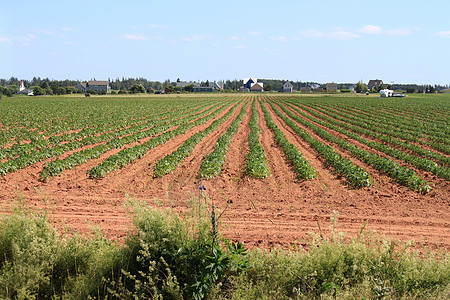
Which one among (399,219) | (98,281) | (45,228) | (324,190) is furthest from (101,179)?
(399,219)

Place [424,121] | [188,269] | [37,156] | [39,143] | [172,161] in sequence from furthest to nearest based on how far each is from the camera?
[424,121]
[39,143]
[37,156]
[172,161]
[188,269]

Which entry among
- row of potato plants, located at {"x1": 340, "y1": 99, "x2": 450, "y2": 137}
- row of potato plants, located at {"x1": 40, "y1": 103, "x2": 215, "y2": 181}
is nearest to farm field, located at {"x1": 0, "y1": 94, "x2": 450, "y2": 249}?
row of potato plants, located at {"x1": 40, "y1": 103, "x2": 215, "y2": 181}

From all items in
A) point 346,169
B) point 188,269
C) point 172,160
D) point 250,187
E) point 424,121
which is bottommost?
point 250,187

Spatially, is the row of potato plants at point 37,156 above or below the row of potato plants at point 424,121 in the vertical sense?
below

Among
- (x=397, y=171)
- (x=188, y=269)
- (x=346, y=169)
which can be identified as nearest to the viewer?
(x=188, y=269)

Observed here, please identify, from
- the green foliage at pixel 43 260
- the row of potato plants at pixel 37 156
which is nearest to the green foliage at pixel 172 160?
the row of potato plants at pixel 37 156

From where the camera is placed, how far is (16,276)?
507 centimetres

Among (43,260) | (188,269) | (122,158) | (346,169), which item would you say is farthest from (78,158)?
(346,169)

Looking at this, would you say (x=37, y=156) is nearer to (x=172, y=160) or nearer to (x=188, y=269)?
(x=172, y=160)

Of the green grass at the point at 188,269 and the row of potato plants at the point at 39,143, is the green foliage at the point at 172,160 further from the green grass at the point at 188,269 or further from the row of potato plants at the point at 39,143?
the row of potato plants at the point at 39,143

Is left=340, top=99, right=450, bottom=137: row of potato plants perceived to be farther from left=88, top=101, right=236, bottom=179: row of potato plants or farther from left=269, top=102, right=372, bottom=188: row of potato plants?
left=88, top=101, right=236, bottom=179: row of potato plants

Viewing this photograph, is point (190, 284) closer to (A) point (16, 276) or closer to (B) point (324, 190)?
(A) point (16, 276)

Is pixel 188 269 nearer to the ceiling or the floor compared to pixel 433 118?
nearer to the floor

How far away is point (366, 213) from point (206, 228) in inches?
235
